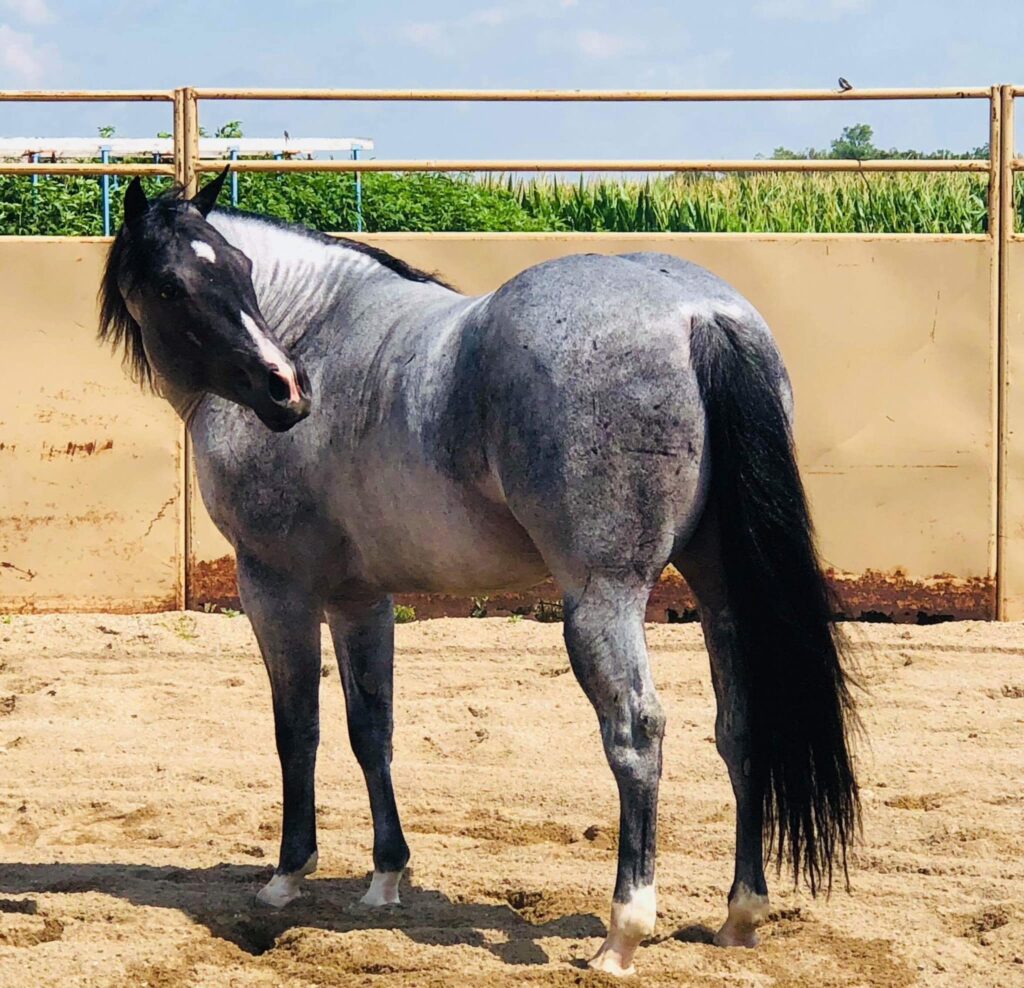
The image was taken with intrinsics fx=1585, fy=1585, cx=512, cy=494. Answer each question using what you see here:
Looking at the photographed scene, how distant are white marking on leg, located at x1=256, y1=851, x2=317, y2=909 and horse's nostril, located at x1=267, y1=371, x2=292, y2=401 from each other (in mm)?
1271

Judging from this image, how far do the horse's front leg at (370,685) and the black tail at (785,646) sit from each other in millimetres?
1098

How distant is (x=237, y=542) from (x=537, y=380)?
43.5 inches

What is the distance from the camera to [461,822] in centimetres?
473

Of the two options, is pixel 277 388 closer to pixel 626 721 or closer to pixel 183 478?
pixel 626 721

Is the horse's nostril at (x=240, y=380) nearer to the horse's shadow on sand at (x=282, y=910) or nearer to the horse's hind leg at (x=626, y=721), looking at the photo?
the horse's hind leg at (x=626, y=721)

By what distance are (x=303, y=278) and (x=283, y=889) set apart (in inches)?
62.5

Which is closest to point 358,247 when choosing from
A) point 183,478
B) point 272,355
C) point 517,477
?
point 272,355

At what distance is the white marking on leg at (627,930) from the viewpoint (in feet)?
11.1

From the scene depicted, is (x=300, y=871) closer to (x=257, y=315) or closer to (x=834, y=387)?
(x=257, y=315)

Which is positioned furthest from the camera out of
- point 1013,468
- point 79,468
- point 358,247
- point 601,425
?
point 79,468

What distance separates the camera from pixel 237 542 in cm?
411

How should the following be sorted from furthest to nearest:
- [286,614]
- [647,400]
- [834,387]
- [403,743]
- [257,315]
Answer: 1. [834,387]
2. [403,743]
3. [286,614]
4. [257,315]
5. [647,400]

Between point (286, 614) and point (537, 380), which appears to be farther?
point (286, 614)

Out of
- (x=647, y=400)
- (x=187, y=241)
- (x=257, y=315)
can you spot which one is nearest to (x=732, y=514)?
(x=647, y=400)
